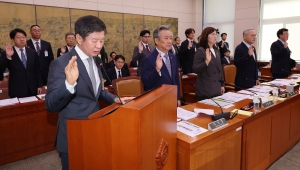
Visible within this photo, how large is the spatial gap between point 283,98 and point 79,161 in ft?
7.98

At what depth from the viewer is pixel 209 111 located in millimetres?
2072

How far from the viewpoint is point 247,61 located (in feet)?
11.0

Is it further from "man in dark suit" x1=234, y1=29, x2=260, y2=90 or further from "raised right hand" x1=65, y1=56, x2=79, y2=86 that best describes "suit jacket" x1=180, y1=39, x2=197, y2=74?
"raised right hand" x1=65, y1=56, x2=79, y2=86

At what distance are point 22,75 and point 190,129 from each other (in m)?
2.62

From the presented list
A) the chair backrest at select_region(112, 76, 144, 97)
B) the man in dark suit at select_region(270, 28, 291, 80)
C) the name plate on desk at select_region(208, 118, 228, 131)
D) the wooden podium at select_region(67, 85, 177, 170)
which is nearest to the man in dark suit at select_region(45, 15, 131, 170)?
the wooden podium at select_region(67, 85, 177, 170)

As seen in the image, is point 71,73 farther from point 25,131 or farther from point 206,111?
point 25,131

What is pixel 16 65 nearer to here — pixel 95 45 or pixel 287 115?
pixel 95 45

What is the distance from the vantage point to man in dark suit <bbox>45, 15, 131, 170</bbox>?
1182 mm

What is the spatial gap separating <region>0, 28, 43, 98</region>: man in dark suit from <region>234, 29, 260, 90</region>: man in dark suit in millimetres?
2933

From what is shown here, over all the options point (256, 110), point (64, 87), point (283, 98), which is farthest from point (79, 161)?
point (283, 98)

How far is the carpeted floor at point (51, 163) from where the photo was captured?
105 inches

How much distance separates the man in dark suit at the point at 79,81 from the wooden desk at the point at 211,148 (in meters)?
0.64

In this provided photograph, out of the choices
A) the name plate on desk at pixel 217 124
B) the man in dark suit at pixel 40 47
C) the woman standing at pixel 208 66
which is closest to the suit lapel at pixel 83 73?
the name plate on desk at pixel 217 124

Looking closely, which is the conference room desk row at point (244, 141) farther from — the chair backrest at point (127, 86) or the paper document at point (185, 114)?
the chair backrest at point (127, 86)
